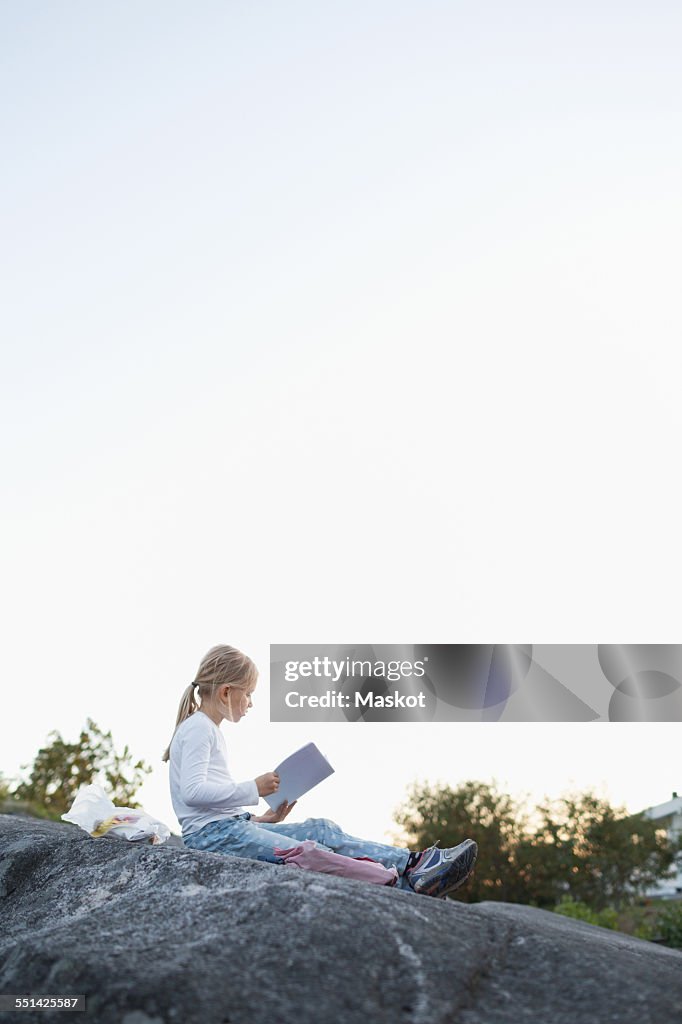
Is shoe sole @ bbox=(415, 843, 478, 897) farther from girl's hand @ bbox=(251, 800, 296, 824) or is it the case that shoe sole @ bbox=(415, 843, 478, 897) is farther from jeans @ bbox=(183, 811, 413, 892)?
girl's hand @ bbox=(251, 800, 296, 824)

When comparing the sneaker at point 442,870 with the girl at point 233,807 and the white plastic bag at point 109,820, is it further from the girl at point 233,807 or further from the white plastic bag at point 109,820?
the white plastic bag at point 109,820

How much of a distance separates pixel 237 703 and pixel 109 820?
1028 mm

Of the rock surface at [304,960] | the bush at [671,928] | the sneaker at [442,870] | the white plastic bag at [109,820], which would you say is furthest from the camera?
the bush at [671,928]

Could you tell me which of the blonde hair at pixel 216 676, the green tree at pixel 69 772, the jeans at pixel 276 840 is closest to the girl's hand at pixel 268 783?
the jeans at pixel 276 840

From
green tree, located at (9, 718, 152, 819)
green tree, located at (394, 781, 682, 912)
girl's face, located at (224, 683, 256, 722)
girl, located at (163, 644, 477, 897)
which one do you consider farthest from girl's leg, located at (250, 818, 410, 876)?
green tree, located at (394, 781, 682, 912)

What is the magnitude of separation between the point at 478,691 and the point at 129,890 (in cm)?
1442

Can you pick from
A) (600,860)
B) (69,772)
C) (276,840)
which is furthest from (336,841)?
(600,860)

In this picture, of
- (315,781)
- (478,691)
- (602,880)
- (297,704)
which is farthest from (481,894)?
(315,781)

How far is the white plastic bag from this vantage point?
5301 millimetres

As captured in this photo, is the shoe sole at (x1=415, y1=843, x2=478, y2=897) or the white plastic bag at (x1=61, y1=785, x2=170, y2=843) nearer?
the shoe sole at (x1=415, y1=843, x2=478, y2=897)

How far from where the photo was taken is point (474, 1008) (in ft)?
9.93

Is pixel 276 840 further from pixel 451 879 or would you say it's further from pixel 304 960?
pixel 304 960

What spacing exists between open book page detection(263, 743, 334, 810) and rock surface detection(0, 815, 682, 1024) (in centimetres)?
136

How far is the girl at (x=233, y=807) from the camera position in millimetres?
4828
